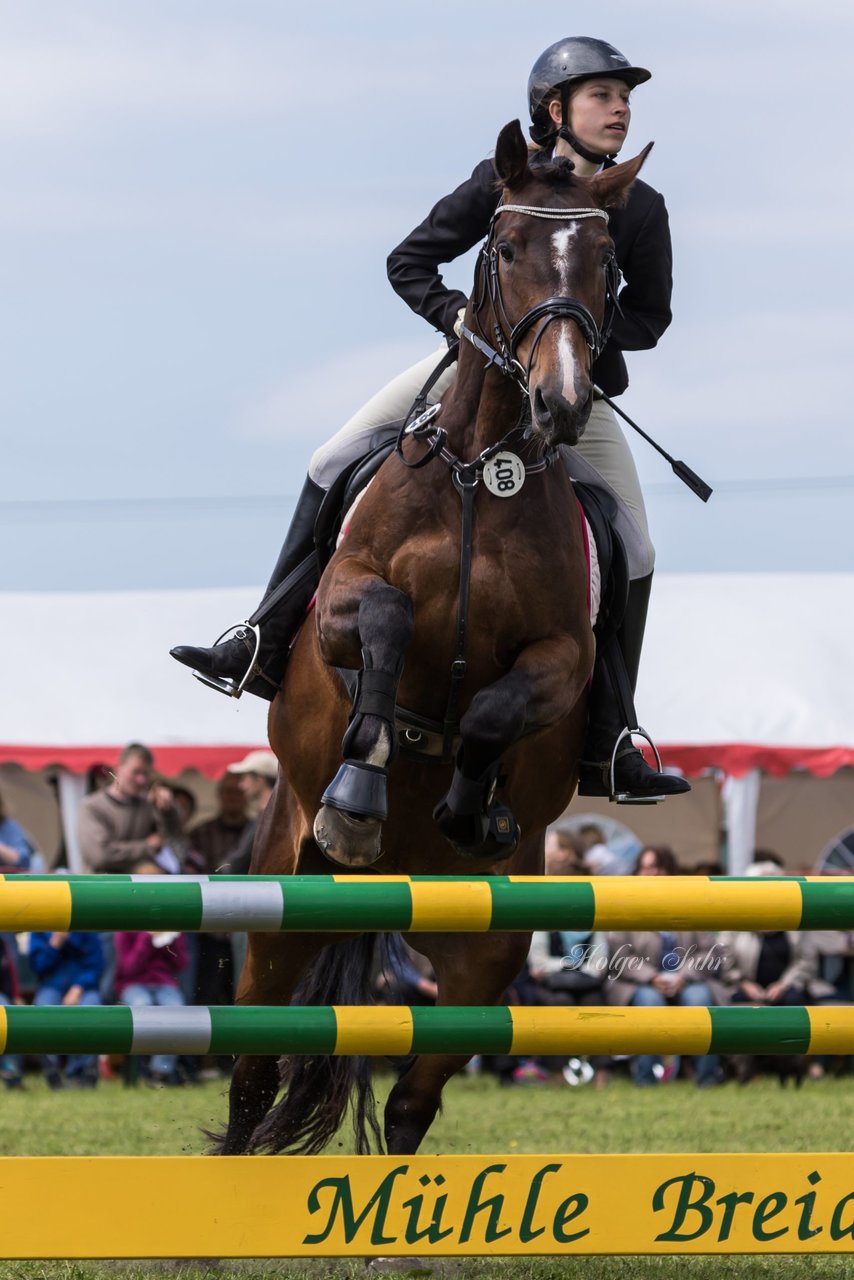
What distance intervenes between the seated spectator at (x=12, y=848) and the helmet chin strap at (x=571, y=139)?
6853 mm

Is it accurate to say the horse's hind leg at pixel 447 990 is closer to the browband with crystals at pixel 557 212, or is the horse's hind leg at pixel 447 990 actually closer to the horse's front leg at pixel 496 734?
the horse's front leg at pixel 496 734

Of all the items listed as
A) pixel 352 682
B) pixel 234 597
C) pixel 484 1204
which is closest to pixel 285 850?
pixel 352 682

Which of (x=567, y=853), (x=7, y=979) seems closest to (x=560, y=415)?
(x=567, y=853)

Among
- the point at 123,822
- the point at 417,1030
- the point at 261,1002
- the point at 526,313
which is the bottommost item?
the point at 123,822

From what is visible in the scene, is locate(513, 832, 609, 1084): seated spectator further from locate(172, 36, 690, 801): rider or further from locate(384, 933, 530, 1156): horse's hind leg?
locate(172, 36, 690, 801): rider

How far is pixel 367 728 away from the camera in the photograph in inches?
180

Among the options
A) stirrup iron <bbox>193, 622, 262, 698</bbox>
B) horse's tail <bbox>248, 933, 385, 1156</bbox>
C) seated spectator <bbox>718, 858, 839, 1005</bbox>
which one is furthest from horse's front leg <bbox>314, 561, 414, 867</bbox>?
seated spectator <bbox>718, 858, 839, 1005</bbox>

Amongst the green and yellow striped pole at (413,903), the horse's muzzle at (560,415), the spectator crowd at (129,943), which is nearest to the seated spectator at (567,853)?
the spectator crowd at (129,943)

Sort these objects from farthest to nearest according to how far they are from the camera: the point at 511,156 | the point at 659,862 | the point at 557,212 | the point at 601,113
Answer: the point at 659,862, the point at 601,113, the point at 511,156, the point at 557,212

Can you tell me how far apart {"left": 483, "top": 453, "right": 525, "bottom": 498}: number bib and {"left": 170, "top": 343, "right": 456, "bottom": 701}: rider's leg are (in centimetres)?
79

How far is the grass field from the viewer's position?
4598 mm

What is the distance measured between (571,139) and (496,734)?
184cm

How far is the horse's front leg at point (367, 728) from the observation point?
177 inches

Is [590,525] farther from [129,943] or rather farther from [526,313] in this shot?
[129,943]
